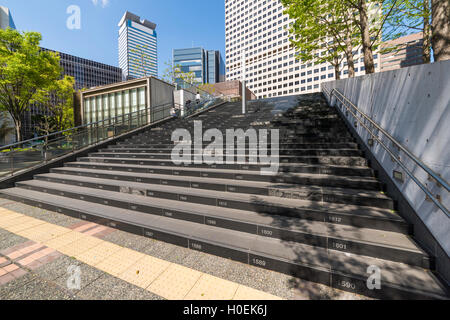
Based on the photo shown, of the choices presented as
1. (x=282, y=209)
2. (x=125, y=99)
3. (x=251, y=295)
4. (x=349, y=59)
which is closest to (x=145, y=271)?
(x=251, y=295)

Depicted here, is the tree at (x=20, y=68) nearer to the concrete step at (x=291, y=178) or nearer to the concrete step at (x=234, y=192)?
the concrete step at (x=234, y=192)

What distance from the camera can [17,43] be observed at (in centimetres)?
1591

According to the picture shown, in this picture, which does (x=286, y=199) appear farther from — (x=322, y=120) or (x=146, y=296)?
(x=322, y=120)

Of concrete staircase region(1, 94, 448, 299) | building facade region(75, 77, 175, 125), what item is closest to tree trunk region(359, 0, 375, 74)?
concrete staircase region(1, 94, 448, 299)

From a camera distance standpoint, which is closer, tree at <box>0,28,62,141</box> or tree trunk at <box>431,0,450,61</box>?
tree trunk at <box>431,0,450,61</box>

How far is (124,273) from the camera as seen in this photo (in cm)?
284

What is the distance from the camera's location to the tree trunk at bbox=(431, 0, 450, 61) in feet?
13.0

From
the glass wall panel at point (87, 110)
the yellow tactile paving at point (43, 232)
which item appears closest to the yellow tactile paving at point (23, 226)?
the yellow tactile paving at point (43, 232)

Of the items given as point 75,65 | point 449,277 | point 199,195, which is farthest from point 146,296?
point 75,65

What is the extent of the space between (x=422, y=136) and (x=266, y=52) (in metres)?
110

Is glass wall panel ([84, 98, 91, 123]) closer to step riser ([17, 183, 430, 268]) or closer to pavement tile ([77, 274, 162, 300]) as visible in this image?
step riser ([17, 183, 430, 268])

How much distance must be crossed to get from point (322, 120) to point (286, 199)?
212 inches

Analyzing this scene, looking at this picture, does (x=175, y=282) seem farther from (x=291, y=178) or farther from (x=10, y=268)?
(x=291, y=178)

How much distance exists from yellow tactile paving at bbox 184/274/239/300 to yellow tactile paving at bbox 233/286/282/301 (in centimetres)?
7
